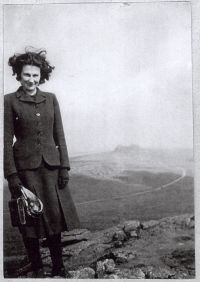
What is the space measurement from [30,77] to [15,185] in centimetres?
83

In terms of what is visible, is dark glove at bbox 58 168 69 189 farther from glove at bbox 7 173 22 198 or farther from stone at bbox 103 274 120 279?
stone at bbox 103 274 120 279

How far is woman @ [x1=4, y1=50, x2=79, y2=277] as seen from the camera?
354 centimetres

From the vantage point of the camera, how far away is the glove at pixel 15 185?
3.52 m

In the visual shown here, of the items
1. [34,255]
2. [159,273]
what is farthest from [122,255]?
[34,255]

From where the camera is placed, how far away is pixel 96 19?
12.1 ft

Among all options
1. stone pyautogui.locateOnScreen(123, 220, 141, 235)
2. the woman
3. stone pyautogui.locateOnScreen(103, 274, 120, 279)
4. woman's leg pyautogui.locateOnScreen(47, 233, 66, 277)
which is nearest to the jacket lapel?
the woman

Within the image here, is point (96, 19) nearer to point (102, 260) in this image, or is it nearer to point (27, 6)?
point (27, 6)

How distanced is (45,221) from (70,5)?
5.53 ft

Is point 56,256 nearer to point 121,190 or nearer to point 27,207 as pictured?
point 27,207

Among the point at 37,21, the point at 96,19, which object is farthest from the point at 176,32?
the point at 37,21

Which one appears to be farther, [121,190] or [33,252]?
[121,190]

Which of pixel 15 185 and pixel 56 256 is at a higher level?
pixel 15 185

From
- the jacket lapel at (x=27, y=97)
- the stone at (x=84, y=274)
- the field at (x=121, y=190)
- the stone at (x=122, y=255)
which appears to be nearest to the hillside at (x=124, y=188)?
the field at (x=121, y=190)

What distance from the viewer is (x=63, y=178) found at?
11.9 ft
